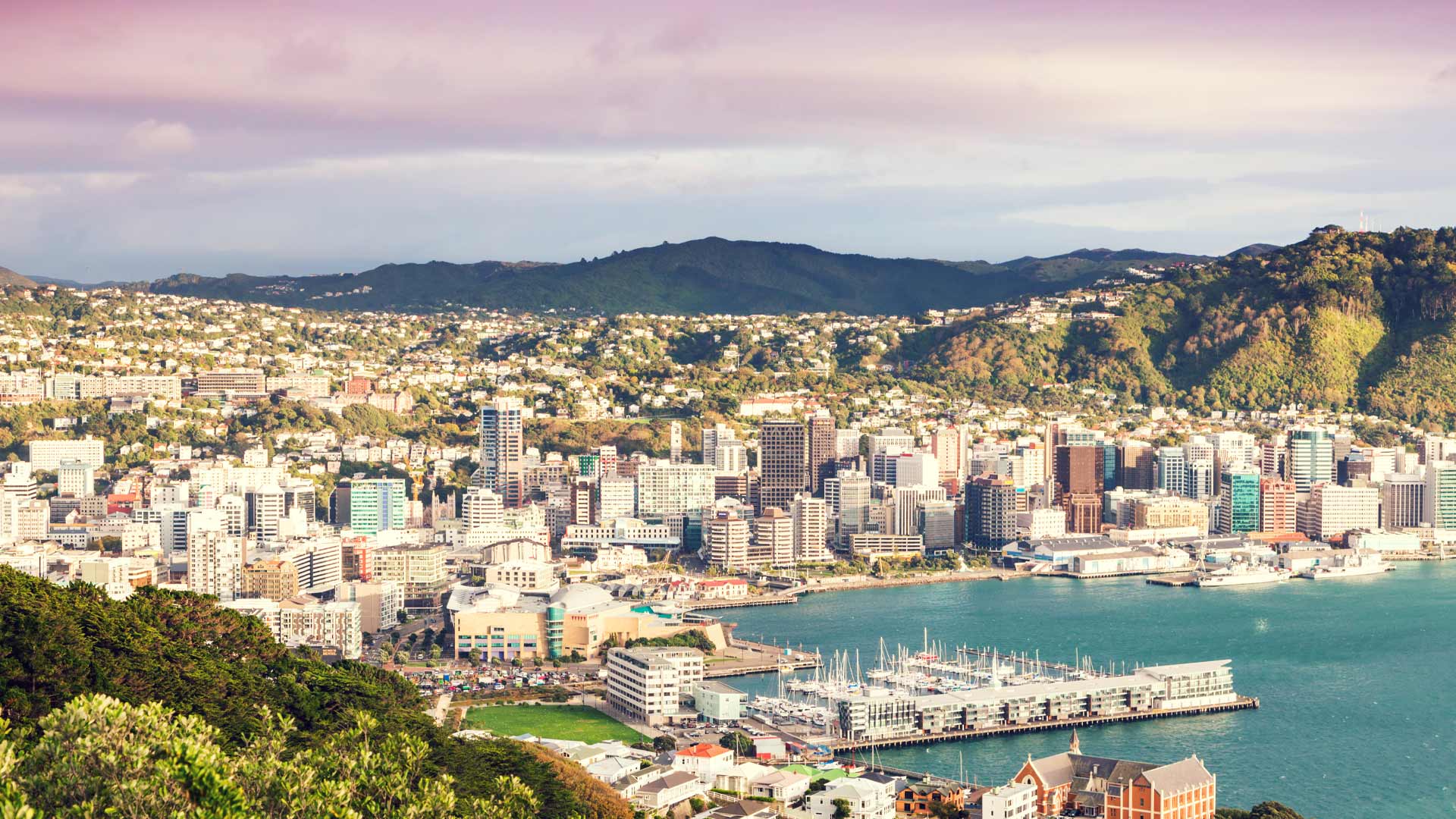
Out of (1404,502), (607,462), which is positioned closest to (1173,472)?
(1404,502)

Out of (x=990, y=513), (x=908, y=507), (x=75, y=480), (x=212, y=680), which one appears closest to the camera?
(x=212, y=680)

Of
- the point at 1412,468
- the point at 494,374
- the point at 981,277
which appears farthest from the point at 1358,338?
the point at 981,277

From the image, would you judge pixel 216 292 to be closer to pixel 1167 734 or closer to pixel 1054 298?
pixel 1054 298

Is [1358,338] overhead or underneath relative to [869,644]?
overhead

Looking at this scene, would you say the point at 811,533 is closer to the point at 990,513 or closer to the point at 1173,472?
the point at 990,513

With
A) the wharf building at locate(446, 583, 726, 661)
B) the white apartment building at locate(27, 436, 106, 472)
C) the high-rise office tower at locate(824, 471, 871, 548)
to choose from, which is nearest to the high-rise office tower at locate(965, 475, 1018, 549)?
the high-rise office tower at locate(824, 471, 871, 548)

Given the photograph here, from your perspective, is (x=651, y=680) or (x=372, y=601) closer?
(x=651, y=680)

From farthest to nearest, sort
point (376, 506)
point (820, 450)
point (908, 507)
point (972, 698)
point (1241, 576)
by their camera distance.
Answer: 1. point (820, 450)
2. point (908, 507)
3. point (376, 506)
4. point (1241, 576)
5. point (972, 698)

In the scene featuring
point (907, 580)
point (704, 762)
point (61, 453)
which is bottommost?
point (907, 580)
